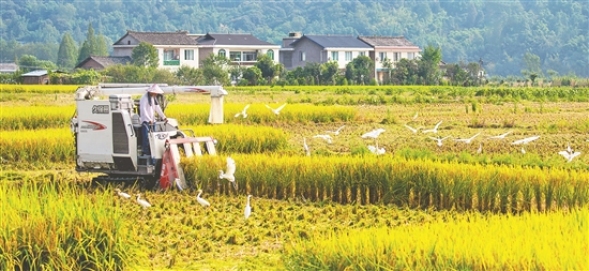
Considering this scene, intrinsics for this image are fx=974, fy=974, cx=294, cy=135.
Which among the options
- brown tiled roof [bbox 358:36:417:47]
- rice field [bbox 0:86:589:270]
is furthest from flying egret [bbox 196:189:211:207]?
brown tiled roof [bbox 358:36:417:47]

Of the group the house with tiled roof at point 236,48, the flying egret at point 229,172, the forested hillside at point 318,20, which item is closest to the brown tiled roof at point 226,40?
the house with tiled roof at point 236,48

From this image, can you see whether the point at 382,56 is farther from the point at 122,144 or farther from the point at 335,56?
the point at 122,144

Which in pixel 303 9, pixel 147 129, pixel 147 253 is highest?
pixel 303 9

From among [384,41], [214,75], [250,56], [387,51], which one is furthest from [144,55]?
[384,41]

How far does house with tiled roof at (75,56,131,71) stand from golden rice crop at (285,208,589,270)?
4528cm

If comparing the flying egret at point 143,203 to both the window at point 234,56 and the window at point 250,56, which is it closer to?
the window at point 234,56

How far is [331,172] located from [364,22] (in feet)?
374

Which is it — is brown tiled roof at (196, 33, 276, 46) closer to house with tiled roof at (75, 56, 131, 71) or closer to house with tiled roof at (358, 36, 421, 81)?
house with tiled roof at (75, 56, 131, 71)

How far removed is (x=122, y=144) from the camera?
1232 cm

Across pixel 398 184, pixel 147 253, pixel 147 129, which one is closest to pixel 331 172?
pixel 398 184

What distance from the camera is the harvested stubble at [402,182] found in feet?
35.0

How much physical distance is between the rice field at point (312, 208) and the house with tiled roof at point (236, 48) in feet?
117

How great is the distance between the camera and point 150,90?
12.5 meters

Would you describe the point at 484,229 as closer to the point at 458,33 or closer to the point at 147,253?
the point at 147,253
